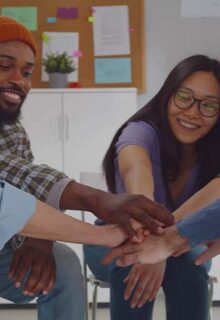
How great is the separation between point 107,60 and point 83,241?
2.31 meters

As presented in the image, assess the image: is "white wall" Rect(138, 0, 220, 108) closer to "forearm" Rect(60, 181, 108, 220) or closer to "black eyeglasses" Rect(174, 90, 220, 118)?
"black eyeglasses" Rect(174, 90, 220, 118)

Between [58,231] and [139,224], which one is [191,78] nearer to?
[139,224]

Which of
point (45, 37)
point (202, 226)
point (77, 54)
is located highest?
point (45, 37)

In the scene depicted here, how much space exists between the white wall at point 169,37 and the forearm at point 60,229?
2.24 m

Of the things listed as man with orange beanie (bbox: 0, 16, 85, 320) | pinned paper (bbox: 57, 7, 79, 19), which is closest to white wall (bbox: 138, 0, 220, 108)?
pinned paper (bbox: 57, 7, 79, 19)

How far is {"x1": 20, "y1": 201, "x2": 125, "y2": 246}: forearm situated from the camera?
1.16 m

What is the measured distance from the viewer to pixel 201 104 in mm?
1739

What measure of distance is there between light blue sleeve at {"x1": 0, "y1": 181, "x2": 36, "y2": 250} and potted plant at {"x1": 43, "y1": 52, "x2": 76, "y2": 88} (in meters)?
2.27

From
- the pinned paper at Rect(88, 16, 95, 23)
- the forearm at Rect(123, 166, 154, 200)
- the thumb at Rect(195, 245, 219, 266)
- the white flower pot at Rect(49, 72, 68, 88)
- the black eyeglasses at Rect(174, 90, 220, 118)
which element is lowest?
the thumb at Rect(195, 245, 219, 266)

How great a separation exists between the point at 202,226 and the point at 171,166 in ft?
1.46

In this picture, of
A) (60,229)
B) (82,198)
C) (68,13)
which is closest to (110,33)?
(68,13)

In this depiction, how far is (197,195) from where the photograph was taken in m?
1.60

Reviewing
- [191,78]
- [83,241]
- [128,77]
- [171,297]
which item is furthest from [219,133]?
[128,77]

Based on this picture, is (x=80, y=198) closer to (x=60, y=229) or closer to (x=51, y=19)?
(x=60, y=229)
